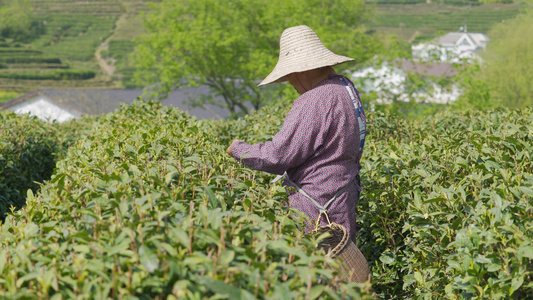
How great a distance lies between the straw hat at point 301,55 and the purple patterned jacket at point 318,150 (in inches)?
5.4

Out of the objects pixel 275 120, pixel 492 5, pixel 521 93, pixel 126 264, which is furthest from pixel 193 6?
pixel 492 5

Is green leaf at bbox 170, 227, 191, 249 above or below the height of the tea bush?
above

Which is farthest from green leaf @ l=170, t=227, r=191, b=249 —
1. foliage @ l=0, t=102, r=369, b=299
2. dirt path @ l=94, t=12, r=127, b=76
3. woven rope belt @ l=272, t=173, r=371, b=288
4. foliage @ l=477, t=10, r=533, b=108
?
dirt path @ l=94, t=12, r=127, b=76

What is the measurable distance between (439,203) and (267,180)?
124cm

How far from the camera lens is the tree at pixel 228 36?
92.1 ft

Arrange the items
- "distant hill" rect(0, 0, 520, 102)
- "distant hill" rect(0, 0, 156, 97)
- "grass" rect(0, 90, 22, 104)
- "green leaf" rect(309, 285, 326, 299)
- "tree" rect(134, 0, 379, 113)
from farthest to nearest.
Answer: "distant hill" rect(0, 0, 520, 102) → "distant hill" rect(0, 0, 156, 97) → "grass" rect(0, 90, 22, 104) → "tree" rect(134, 0, 379, 113) → "green leaf" rect(309, 285, 326, 299)

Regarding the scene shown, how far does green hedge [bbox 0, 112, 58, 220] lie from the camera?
627 cm

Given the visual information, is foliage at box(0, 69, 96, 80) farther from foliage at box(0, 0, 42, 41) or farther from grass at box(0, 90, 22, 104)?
foliage at box(0, 0, 42, 41)

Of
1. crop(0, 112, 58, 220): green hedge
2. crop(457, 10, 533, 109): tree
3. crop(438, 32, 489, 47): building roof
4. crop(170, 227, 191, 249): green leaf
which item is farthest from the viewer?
crop(438, 32, 489, 47): building roof

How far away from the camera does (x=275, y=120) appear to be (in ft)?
20.3

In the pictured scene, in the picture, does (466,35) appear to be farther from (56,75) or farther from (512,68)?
(56,75)

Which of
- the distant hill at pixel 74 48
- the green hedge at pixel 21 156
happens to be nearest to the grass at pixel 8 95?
the distant hill at pixel 74 48

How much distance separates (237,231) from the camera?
5.98 ft

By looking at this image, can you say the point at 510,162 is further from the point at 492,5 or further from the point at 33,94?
the point at 492,5
